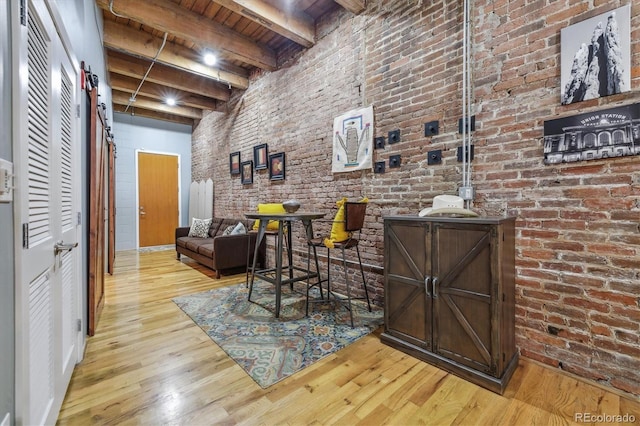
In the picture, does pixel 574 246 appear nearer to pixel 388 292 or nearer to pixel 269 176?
pixel 388 292

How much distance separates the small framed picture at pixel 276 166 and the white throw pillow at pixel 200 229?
2.09 meters

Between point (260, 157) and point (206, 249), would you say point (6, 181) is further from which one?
point (260, 157)

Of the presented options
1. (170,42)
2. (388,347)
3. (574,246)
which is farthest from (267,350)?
(170,42)

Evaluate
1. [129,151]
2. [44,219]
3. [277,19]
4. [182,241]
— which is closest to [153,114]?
[129,151]

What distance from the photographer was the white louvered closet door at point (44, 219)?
1047 mm

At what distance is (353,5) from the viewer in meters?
Answer: 3.20

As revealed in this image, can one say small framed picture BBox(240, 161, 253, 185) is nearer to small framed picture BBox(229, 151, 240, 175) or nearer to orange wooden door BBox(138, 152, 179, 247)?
small framed picture BBox(229, 151, 240, 175)

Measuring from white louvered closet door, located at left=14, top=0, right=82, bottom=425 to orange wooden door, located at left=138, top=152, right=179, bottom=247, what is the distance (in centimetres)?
576

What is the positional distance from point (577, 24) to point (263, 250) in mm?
4451

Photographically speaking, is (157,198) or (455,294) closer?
(455,294)

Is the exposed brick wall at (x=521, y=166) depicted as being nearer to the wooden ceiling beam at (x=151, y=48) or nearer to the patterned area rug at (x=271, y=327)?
the patterned area rug at (x=271, y=327)

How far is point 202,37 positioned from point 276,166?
6.44ft

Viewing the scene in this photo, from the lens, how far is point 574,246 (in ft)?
6.41

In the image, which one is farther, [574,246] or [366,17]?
[366,17]
